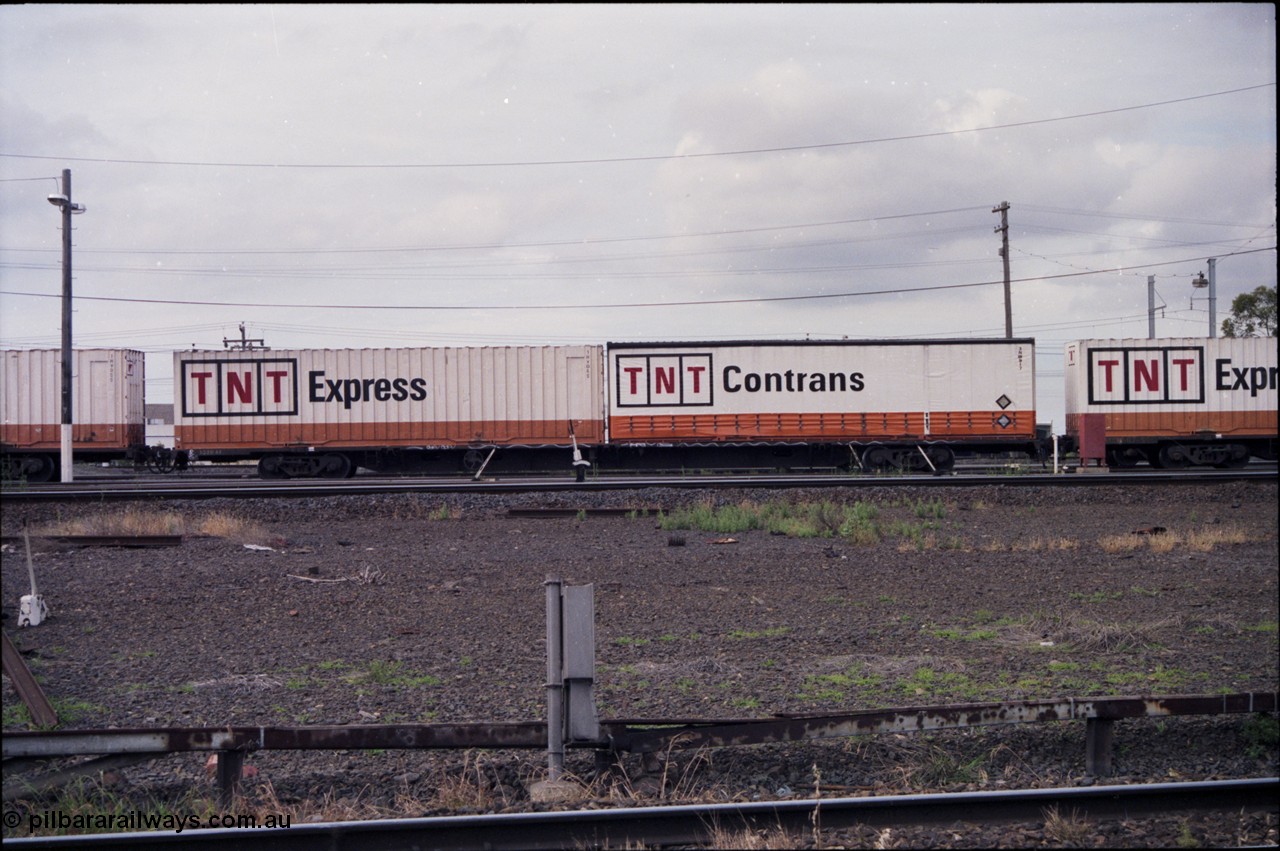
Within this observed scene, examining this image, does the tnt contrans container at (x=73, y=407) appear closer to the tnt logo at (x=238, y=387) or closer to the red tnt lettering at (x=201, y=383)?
the tnt logo at (x=238, y=387)

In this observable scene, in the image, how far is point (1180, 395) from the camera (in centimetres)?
2547

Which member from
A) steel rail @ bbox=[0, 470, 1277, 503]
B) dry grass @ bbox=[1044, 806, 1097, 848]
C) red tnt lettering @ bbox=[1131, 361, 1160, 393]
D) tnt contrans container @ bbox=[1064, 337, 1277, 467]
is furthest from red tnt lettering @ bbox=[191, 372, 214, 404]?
dry grass @ bbox=[1044, 806, 1097, 848]

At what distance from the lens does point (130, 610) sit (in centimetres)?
945

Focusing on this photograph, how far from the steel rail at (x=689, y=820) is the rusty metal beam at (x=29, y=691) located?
1.94m

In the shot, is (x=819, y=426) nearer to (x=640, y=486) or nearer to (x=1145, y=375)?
(x=640, y=486)

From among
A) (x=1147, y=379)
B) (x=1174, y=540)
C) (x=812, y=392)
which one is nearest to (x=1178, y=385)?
(x=1147, y=379)

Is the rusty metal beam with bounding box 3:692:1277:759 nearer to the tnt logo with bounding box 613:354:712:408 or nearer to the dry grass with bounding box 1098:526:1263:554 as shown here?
the dry grass with bounding box 1098:526:1263:554

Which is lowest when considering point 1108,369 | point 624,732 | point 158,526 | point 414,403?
point 624,732

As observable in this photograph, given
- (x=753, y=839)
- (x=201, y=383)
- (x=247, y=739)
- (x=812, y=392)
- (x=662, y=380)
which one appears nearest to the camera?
(x=753, y=839)

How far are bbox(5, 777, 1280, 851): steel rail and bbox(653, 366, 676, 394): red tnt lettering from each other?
21025 mm

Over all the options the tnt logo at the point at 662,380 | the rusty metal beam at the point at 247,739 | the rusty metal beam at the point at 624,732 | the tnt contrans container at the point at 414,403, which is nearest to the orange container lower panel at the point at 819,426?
the tnt logo at the point at 662,380

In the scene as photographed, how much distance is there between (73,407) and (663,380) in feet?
54.7

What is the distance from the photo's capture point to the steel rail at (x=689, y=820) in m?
4.20

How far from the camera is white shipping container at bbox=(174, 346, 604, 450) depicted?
998 inches
